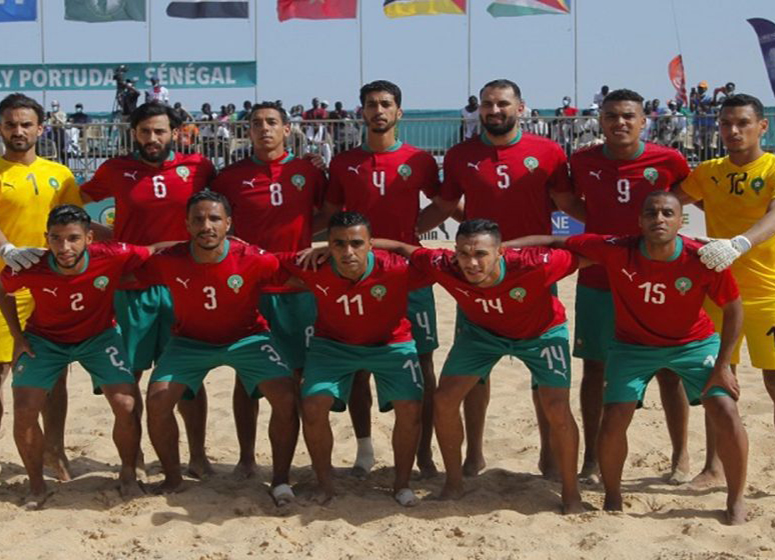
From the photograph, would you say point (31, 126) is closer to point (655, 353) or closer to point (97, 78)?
point (655, 353)

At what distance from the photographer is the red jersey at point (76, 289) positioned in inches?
258

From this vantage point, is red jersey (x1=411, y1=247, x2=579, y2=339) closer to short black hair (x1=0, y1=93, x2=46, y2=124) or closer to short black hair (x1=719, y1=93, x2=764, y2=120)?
short black hair (x1=719, y1=93, x2=764, y2=120)

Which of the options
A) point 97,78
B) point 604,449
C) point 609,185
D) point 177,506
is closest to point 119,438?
point 177,506

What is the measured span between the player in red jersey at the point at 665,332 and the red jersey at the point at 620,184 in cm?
45

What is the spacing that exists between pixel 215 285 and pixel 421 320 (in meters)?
1.31

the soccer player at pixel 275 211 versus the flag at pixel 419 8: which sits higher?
the flag at pixel 419 8

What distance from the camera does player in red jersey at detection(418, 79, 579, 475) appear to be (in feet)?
22.5

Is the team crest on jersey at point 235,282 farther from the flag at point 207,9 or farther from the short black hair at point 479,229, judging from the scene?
the flag at point 207,9

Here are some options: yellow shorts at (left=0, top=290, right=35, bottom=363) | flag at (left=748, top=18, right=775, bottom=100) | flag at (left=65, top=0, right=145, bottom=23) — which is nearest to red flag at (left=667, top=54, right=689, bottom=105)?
flag at (left=748, top=18, right=775, bottom=100)

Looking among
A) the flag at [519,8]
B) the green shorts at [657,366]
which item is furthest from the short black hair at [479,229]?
the flag at [519,8]

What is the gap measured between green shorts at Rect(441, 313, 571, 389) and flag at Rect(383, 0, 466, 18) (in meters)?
18.3

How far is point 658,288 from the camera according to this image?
6.21 meters

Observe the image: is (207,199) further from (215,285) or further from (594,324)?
(594,324)

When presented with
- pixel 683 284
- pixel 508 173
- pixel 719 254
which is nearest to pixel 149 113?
pixel 508 173
